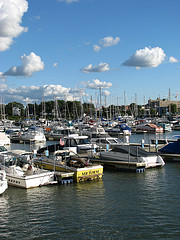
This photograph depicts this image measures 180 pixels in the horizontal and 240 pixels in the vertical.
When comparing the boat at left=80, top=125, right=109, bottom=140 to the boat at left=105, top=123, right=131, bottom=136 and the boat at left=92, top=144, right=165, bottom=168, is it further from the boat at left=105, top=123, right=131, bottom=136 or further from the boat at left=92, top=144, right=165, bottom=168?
the boat at left=92, top=144, right=165, bottom=168

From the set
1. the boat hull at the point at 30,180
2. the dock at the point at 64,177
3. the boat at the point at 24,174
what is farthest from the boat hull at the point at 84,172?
the boat hull at the point at 30,180

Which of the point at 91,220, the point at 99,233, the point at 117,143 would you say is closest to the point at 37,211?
the point at 91,220

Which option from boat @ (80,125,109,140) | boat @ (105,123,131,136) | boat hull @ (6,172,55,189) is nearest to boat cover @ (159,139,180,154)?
boat @ (80,125,109,140)

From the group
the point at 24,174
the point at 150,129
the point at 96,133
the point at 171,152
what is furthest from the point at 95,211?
the point at 150,129

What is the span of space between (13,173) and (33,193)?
2758 millimetres

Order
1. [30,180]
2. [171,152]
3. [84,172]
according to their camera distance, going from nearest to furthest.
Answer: [30,180] < [84,172] < [171,152]

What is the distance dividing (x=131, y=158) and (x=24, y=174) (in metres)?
10.9

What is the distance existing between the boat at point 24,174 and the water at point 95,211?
0.52m

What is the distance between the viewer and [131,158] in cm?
2739

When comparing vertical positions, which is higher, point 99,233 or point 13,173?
point 13,173

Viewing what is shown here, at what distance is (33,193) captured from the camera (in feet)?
63.2

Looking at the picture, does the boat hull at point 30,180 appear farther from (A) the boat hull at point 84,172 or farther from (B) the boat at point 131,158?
(B) the boat at point 131,158

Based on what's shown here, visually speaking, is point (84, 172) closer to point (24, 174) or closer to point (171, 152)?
point (24, 174)

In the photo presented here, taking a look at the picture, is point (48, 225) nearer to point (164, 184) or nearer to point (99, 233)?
point (99, 233)
